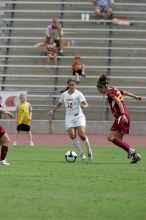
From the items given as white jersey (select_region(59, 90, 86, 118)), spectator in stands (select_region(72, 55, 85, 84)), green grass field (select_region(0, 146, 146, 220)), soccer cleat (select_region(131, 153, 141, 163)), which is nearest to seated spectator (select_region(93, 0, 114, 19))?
spectator in stands (select_region(72, 55, 85, 84))

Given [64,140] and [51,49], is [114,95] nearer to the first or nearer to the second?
[64,140]

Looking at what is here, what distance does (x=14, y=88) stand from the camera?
115ft

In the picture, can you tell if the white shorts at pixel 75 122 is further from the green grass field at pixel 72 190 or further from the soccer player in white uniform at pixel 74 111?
the green grass field at pixel 72 190

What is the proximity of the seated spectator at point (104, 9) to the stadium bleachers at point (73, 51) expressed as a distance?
15.9 inches

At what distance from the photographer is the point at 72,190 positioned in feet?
41.5

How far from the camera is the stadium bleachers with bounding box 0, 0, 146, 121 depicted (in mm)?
34281

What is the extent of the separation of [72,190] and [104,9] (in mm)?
26418

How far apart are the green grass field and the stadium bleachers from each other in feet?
49.2

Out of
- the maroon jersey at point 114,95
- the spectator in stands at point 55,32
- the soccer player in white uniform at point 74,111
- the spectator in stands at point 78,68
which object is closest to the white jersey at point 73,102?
the soccer player in white uniform at point 74,111

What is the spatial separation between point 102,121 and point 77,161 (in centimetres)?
1316

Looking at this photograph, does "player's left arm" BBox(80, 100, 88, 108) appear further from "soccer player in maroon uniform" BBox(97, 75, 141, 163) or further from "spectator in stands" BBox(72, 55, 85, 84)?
"spectator in stands" BBox(72, 55, 85, 84)

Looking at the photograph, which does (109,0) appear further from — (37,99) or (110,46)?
(37,99)

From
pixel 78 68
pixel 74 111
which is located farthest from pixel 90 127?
pixel 74 111

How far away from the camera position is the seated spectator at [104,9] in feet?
125
